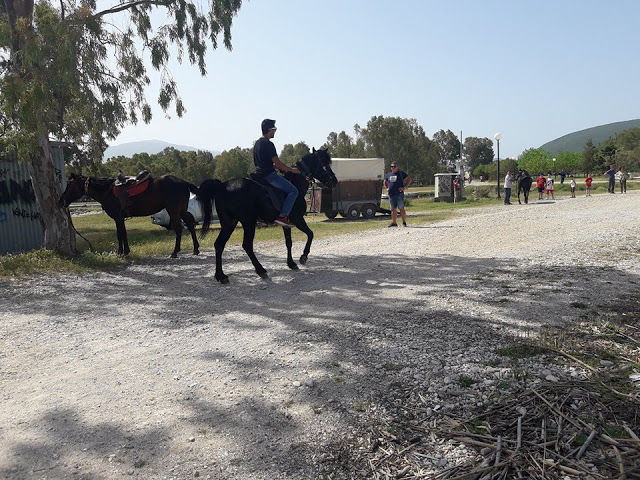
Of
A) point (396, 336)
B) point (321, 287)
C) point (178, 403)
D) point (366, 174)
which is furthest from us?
point (366, 174)

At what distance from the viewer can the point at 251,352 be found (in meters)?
4.81

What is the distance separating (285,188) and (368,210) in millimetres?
13966

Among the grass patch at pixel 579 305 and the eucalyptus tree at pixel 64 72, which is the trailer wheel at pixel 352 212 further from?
the grass patch at pixel 579 305

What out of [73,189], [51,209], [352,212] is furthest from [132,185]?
[352,212]

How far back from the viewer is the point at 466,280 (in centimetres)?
773

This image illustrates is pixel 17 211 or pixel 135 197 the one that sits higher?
pixel 135 197

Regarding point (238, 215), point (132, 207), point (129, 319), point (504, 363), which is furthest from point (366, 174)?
point (504, 363)

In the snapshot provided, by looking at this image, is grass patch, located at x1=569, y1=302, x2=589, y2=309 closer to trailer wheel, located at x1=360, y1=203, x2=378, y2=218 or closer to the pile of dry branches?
the pile of dry branches

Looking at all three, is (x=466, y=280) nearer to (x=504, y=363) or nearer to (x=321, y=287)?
(x=321, y=287)

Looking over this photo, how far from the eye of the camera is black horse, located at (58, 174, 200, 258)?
11555 millimetres

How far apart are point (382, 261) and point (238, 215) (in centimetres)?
312

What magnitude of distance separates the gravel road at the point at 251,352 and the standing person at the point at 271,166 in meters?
1.21

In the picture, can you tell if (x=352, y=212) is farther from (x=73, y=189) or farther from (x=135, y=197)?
(x=73, y=189)

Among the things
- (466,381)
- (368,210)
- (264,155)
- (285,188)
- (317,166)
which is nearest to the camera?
(466,381)
